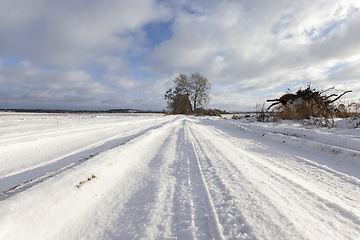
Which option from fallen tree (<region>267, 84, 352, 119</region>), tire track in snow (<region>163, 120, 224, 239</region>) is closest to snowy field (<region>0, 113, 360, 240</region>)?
tire track in snow (<region>163, 120, 224, 239</region>)

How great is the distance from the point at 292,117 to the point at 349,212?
8.36m

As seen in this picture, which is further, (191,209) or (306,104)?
(306,104)

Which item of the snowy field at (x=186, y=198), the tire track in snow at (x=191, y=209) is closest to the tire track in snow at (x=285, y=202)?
the snowy field at (x=186, y=198)

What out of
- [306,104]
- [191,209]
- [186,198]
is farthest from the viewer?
[306,104]

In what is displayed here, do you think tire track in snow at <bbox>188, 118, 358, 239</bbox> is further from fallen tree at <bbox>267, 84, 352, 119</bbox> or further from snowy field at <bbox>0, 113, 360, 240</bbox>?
fallen tree at <bbox>267, 84, 352, 119</bbox>

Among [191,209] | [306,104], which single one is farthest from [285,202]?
[306,104]

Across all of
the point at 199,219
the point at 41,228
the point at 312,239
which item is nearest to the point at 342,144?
the point at 312,239

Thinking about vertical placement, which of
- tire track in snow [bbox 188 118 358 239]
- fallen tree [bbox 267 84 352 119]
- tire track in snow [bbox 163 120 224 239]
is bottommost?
tire track in snow [bbox 163 120 224 239]

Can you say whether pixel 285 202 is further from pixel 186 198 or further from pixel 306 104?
pixel 306 104

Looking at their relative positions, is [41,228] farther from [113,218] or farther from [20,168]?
[20,168]

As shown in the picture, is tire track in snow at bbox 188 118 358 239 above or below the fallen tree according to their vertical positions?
below

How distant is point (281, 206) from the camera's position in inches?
55.7

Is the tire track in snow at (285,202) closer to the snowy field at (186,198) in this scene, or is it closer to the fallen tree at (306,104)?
the snowy field at (186,198)

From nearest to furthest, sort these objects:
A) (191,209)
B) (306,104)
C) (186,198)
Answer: (191,209)
(186,198)
(306,104)
